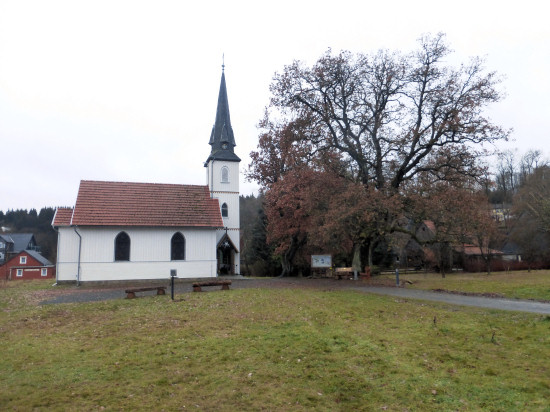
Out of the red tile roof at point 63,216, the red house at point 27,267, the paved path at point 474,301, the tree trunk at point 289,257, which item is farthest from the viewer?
the red house at point 27,267

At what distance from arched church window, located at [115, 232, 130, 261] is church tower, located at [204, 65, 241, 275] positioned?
7368 mm

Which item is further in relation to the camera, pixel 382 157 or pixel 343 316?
pixel 382 157

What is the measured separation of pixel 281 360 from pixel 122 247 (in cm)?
2204

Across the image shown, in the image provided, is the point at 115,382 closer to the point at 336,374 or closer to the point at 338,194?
the point at 336,374

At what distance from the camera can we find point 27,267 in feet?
197

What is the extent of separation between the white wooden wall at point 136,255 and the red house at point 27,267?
3791 cm

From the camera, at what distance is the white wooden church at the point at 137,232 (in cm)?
2639

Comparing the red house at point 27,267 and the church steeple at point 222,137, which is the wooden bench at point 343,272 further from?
the red house at point 27,267

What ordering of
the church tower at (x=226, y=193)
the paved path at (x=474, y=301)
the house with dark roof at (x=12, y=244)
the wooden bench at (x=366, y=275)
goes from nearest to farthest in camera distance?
the paved path at (x=474, y=301)
the wooden bench at (x=366, y=275)
the church tower at (x=226, y=193)
the house with dark roof at (x=12, y=244)

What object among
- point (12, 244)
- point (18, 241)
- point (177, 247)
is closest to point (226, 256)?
point (177, 247)

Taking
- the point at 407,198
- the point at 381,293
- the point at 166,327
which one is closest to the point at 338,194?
the point at 407,198

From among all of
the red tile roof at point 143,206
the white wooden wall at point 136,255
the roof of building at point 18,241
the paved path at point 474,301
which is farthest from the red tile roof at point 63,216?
the roof of building at point 18,241

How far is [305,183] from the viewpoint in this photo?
85.1 feet

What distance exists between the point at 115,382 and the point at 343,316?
6748mm
